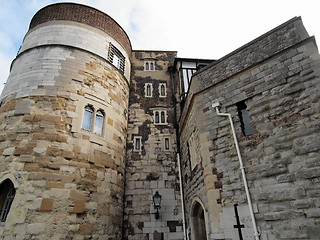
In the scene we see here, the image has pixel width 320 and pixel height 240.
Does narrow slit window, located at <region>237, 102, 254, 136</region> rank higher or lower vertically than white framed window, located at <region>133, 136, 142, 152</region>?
lower

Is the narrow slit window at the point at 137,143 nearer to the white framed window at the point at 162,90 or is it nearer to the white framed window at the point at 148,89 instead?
the white framed window at the point at 148,89

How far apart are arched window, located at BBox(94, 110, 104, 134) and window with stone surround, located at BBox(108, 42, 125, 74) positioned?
2.84m

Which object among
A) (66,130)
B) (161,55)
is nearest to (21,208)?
(66,130)

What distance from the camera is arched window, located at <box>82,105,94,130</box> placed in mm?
7684

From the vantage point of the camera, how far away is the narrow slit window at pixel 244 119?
557 centimetres

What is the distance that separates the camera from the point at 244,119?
579cm

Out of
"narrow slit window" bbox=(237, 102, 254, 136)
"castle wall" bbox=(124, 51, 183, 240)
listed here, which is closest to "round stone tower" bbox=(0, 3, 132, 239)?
"castle wall" bbox=(124, 51, 183, 240)

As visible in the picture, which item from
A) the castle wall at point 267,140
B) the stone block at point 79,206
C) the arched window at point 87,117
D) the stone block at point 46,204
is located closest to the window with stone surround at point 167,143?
the castle wall at point 267,140

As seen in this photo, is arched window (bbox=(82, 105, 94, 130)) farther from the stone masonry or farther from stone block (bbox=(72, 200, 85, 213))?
stone block (bbox=(72, 200, 85, 213))

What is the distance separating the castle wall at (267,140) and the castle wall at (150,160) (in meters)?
2.67

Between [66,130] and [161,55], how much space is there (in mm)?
7882

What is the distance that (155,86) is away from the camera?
11.8 metres

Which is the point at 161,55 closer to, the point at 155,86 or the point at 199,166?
the point at 155,86

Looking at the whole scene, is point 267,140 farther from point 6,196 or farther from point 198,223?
point 6,196
